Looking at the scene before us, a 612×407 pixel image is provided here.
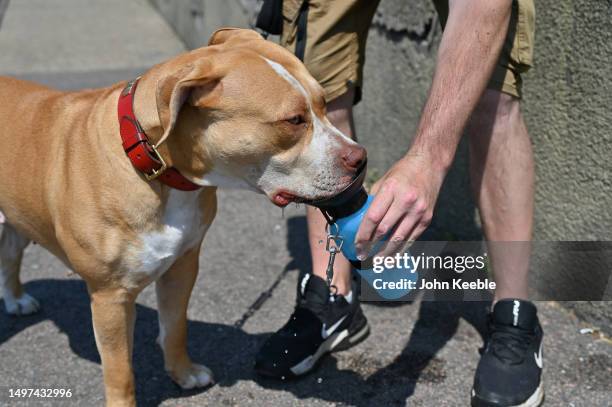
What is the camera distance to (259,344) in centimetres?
338

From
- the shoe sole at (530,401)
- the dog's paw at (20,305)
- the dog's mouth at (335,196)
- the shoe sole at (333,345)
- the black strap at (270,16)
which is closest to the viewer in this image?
the dog's mouth at (335,196)

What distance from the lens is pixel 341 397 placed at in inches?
118

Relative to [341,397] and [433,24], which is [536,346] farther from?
[433,24]

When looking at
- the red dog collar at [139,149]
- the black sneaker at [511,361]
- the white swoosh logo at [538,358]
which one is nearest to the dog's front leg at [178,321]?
the red dog collar at [139,149]

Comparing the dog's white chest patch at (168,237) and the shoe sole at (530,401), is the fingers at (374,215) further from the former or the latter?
the shoe sole at (530,401)

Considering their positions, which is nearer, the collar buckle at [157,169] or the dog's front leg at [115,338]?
the collar buckle at [157,169]

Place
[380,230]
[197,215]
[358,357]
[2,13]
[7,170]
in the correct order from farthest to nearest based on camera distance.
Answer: [2,13] < [358,357] < [7,170] < [197,215] < [380,230]

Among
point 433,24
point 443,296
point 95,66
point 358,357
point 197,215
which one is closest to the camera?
point 197,215

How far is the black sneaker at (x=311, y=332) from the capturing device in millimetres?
3094

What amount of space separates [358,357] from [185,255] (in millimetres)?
952

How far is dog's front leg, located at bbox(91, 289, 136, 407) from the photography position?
2.61 metres

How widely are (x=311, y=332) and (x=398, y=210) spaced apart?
1.17 m

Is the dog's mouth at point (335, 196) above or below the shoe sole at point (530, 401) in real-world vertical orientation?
above

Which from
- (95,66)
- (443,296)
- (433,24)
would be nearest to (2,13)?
(95,66)
